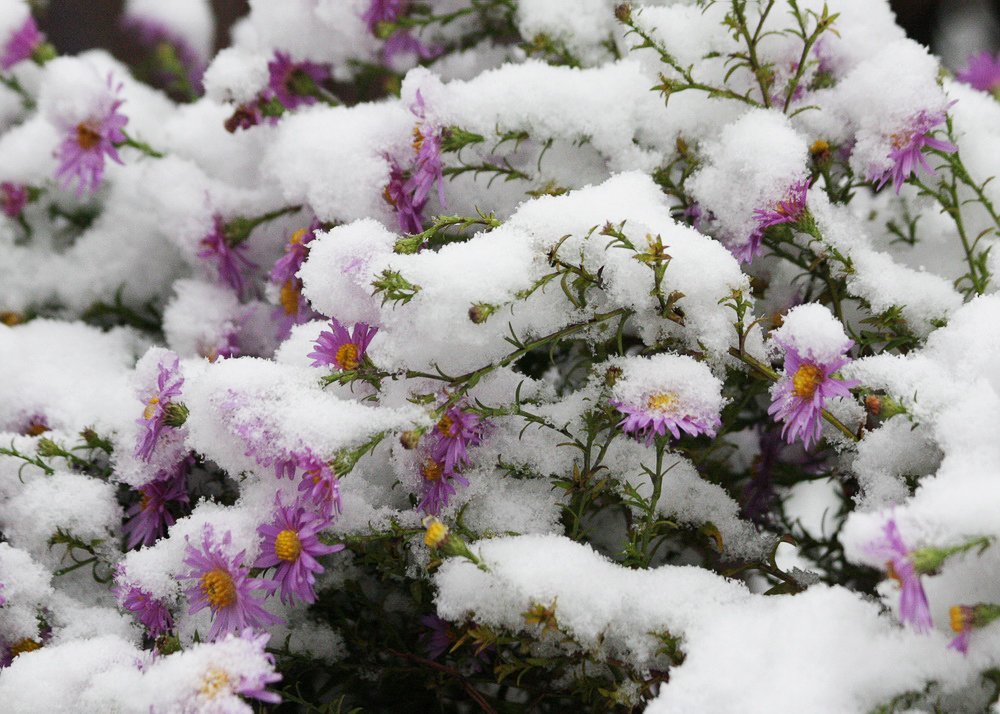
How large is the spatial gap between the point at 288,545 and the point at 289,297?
0.85 ft

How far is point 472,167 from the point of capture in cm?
66

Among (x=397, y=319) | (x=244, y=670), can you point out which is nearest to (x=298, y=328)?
(x=397, y=319)

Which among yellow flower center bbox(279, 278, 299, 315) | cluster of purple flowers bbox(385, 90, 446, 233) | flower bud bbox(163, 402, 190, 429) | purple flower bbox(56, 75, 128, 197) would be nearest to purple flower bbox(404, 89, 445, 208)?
cluster of purple flowers bbox(385, 90, 446, 233)

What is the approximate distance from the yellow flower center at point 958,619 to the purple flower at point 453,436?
29cm

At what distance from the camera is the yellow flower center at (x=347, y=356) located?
546mm

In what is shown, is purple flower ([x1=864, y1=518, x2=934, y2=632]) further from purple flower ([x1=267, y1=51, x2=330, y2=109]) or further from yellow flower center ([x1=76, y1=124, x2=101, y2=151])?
yellow flower center ([x1=76, y1=124, x2=101, y2=151])

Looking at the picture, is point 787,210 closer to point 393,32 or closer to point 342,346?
point 342,346

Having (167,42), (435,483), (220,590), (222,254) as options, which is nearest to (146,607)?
(220,590)

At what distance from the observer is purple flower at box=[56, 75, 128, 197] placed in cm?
80

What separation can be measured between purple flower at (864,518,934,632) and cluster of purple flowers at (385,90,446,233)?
1.26ft

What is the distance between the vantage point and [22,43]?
0.91 metres

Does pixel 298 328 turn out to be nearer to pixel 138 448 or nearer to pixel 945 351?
pixel 138 448

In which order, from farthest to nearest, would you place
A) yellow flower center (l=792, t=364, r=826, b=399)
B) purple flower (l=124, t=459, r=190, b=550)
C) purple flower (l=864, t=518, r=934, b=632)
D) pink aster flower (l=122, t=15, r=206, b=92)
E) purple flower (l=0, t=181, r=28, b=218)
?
pink aster flower (l=122, t=15, r=206, b=92) → purple flower (l=0, t=181, r=28, b=218) → purple flower (l=124, t=459, r=190, b=550) → yellow flower center (l=792, t=364, r=826, b=399) → purple flower (l=864, t=518, r=934, b=632)

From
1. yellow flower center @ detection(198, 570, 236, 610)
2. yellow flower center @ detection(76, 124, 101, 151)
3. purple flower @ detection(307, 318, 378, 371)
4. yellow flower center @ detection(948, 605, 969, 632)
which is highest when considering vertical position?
yellow flower center @ detection(76, 124, 101, 151)
